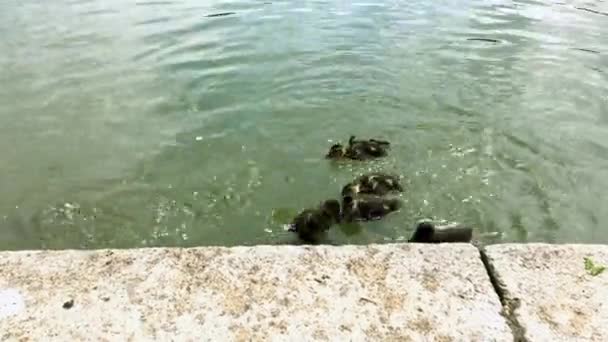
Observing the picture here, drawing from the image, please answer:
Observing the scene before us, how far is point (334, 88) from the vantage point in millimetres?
8000

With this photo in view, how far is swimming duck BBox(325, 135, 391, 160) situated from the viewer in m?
6.17

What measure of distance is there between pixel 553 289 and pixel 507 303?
0.27 m

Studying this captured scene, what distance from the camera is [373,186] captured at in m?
5.55

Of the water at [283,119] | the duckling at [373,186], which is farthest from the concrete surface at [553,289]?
the duckling at [373,186]

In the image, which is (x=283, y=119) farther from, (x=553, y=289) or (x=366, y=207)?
(x=553, y=289)

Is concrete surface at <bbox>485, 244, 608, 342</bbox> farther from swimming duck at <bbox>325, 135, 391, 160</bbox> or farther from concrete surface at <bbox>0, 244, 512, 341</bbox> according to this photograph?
swimming duck at <bbox>325, 135, 391, 160</bbox>

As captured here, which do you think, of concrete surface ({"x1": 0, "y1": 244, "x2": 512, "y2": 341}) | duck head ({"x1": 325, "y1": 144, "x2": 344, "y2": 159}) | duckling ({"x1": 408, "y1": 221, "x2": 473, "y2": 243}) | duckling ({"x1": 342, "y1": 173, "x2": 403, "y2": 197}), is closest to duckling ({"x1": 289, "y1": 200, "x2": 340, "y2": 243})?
duckling ({"x1": 342, "y1": 173, "x2": 403, "y2": 197})

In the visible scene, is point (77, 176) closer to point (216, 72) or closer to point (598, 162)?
point (216, 72)

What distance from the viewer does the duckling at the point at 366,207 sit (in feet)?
17.3

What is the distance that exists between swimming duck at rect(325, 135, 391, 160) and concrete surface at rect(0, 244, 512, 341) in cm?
277

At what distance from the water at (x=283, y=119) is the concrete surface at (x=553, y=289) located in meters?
1.77

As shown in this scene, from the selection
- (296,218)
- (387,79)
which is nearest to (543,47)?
(387,79)

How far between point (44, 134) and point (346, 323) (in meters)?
5.01

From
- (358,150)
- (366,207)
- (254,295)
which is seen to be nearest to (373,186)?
(366,207)
